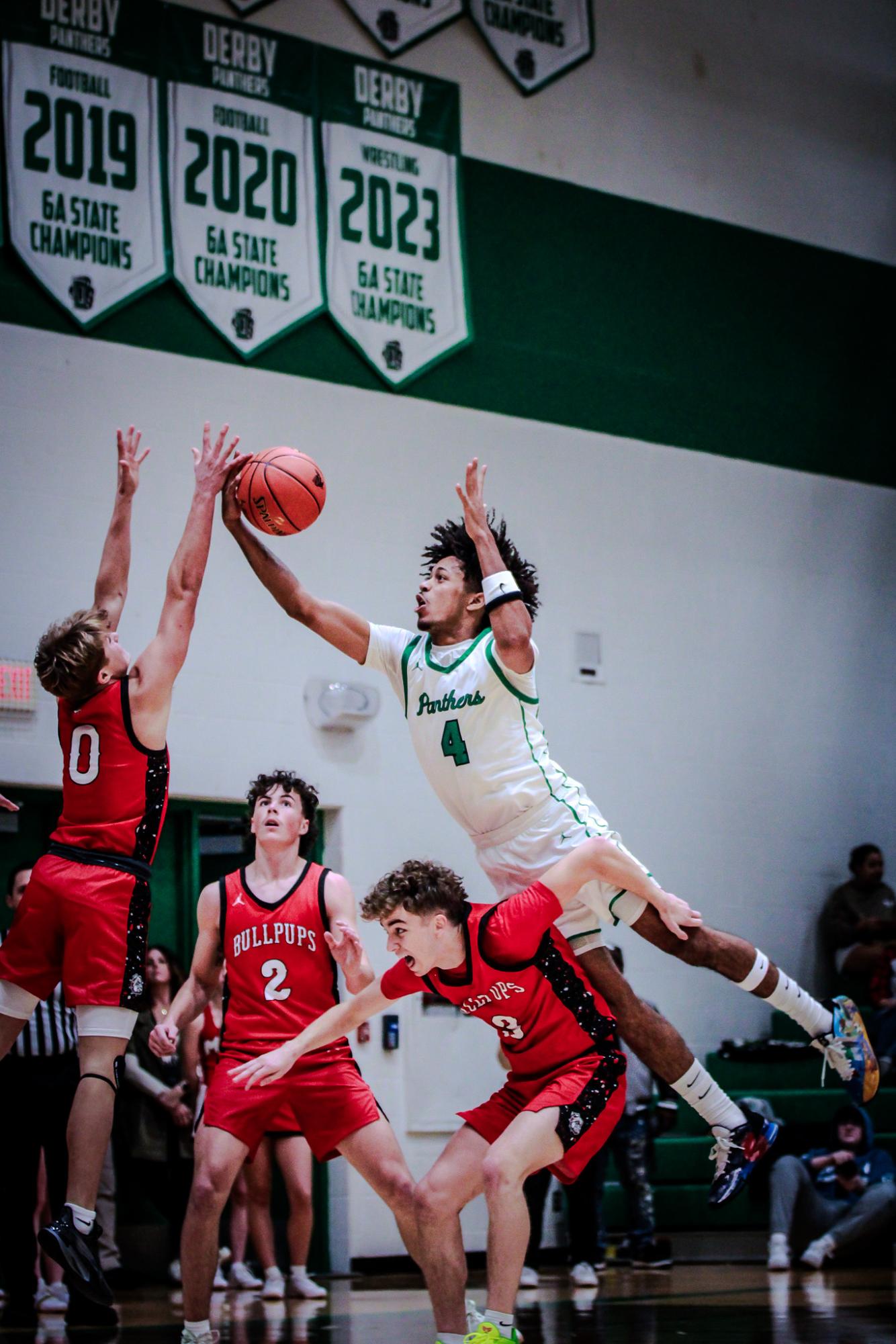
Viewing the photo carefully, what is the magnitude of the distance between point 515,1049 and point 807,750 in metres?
7.88

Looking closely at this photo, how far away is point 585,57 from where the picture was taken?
1250cm

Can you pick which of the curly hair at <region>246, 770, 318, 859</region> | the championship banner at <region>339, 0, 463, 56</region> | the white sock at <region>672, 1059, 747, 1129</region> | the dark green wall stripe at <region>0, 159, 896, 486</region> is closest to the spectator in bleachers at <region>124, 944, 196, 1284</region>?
the curly hair at <region>246, 770, 318, 859</region>

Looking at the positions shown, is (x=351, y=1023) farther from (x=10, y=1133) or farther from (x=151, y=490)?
(x=151, y=490)

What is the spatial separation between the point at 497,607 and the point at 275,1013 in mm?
1762

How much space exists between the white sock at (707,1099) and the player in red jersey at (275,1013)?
1076mm

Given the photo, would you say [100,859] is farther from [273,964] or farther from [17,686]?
[17,686]

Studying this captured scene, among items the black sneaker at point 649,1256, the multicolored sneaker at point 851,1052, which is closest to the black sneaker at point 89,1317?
the multicolored sneaker at point 851,1052

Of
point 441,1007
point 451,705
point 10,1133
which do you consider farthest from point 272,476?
point 441,1007

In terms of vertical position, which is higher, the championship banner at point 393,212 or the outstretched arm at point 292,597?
the championship banner at point 393,212

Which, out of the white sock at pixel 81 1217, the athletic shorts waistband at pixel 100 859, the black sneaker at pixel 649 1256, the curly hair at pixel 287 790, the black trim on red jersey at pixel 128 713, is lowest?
the black sneaker at pixel 649 1256

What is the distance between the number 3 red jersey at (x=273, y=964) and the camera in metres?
5.99

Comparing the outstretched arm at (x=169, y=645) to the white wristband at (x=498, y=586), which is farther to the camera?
the white wristband at (x=498, y=586)

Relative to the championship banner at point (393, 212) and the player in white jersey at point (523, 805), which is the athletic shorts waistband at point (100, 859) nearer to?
the player in white jersey at point (523, 805)

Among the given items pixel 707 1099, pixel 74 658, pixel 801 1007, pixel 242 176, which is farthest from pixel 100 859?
pixel 242 176
